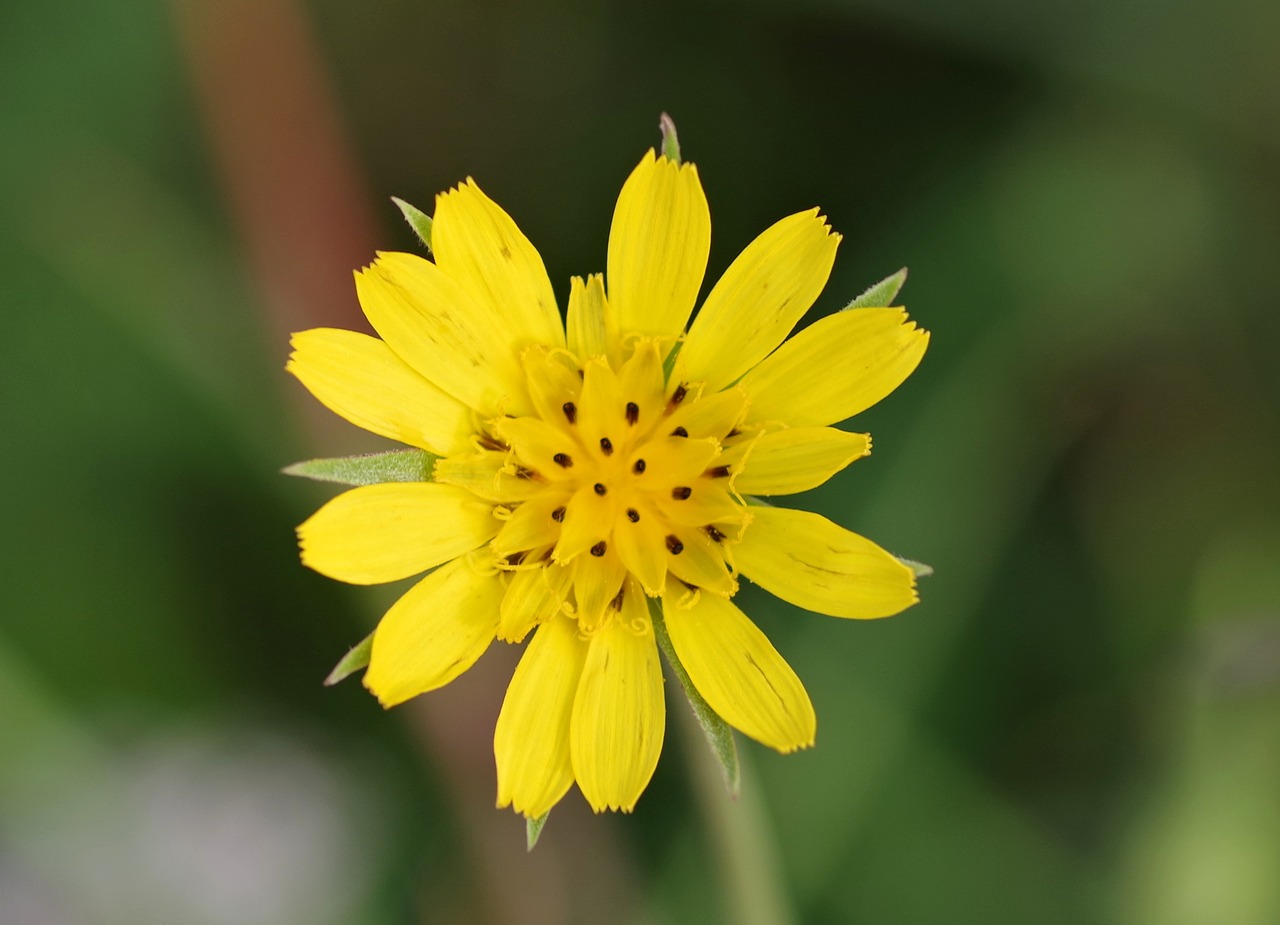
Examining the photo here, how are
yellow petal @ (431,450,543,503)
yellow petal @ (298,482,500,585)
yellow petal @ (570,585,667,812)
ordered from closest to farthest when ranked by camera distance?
yellow petal @ (298,482,500,585) < yellow petal @ (570,585,667,812) < yellow petal @ (431,450,543,503)

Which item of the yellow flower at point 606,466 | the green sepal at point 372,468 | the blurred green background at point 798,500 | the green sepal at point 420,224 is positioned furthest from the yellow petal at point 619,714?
the blurred green background at point 798,500

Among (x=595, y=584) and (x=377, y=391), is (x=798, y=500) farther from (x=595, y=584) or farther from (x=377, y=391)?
(x=377, y=391)

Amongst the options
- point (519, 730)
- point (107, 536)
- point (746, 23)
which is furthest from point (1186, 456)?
point (107, 536)

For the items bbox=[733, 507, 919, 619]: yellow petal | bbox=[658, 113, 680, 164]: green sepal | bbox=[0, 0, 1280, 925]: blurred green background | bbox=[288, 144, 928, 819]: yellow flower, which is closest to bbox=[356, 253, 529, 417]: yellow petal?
bbox=[288, 144, 928, 819]: yellow flower

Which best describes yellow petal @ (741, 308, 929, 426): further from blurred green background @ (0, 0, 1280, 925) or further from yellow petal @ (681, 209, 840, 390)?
blurred green background @ (0, 0, 1280, 925)

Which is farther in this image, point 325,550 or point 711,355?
point 711,355

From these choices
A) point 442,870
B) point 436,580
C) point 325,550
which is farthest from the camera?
point 442,870

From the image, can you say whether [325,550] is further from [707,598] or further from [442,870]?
[442,870]
